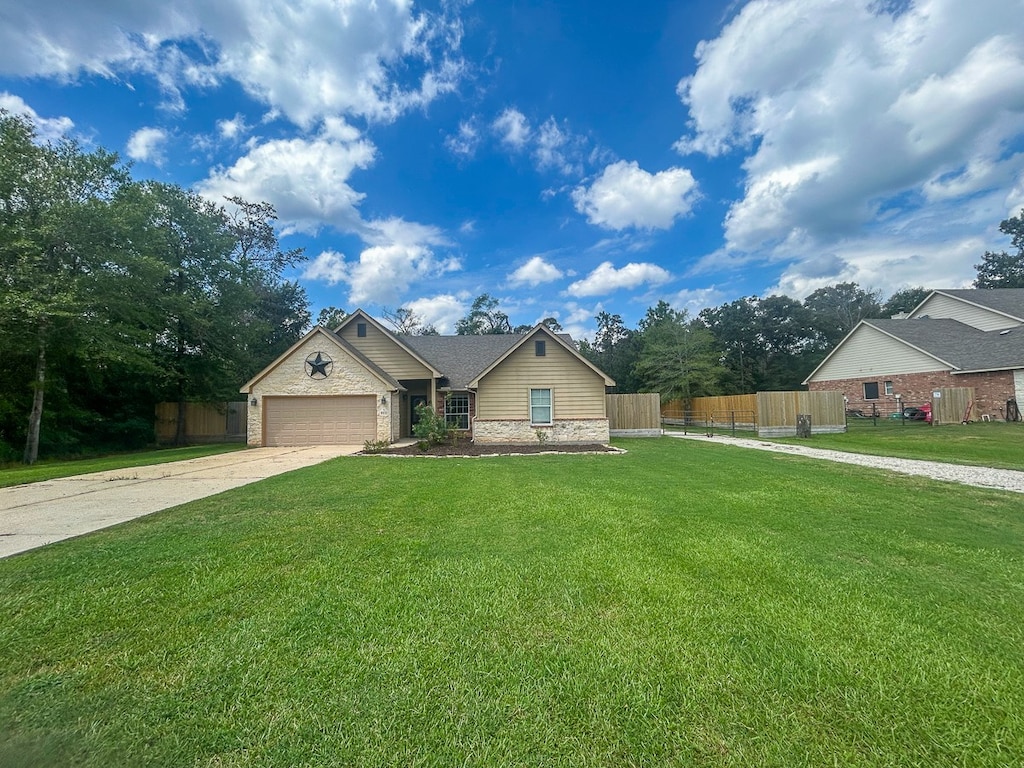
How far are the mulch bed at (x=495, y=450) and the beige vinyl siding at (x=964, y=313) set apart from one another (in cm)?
2870

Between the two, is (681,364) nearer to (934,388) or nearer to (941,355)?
(934,388)

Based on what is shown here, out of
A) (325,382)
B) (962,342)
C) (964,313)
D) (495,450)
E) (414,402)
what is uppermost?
(964,313)

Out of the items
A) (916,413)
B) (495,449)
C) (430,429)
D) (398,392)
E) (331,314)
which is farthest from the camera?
(331,314)

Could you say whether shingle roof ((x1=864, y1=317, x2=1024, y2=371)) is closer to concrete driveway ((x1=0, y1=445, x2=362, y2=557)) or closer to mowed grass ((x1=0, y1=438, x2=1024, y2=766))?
mowed grass ((x1=0, y1=438, x2=1024, y2=766))

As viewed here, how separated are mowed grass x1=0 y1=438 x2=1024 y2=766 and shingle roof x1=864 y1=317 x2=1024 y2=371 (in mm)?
23756

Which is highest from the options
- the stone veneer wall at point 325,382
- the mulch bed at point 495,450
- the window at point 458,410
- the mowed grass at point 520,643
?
the stone veneer wall at point 325,382

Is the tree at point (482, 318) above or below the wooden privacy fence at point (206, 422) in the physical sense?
above

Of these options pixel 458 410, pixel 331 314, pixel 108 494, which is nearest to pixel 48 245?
pixel 108 494

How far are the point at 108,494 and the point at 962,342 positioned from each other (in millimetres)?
38054

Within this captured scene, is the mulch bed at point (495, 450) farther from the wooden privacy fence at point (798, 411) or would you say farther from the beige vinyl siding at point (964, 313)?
the beige vinyl siding at point (964, 313)

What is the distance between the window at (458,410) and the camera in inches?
771

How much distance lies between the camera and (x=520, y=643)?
106 inches

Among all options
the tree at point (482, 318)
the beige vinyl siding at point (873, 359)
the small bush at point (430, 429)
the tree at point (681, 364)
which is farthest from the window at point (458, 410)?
the tree at point (482, 318)

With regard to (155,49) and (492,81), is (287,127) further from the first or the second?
(492,81)
